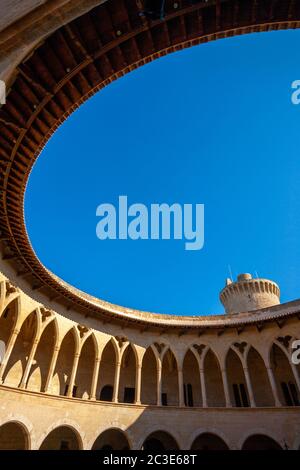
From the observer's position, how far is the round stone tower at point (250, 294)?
31094mm

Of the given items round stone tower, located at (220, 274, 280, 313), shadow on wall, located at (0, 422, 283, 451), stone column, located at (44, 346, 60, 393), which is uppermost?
round stone tower, located at (220, 274, 280, 313)

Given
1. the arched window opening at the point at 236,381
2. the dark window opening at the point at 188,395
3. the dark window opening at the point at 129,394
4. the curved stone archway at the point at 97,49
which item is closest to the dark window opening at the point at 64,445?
the dark window opening at the point at 129,394

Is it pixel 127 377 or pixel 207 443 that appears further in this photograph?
pixel 127 377

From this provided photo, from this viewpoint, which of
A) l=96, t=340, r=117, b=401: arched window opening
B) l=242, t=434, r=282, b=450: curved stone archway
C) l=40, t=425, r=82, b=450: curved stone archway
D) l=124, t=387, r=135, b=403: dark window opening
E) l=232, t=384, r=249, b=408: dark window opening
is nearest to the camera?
l=40, t=425, r=82, b=450: curved stone archway

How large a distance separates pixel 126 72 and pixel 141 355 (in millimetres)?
17776

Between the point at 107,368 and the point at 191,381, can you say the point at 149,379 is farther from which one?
the point at 107,368

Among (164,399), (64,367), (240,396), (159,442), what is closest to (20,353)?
(64,367)

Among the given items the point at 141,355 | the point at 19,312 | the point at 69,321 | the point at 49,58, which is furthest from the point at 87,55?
the point at 141,355

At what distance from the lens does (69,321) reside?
703 inches

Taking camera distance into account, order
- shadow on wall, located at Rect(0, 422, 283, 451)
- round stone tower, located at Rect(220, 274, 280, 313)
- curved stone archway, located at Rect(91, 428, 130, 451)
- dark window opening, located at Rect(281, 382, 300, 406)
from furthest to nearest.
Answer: round stone tower, located at Rect(220, 274, 280, 313) → dark window opening, located at Rect(281, 382, 300, 406) → curved stone archway, located at Rect(91, 428, 130, 451) → shadow on wall, located at Rect(0, 422, 283, 451)

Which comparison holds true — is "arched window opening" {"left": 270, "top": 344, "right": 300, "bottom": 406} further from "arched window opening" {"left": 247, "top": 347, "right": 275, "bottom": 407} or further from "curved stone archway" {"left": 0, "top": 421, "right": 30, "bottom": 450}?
"curved stone archway" {"left": 0, "top": 421, "right": 30, "bottom": 450}

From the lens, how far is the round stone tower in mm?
31094

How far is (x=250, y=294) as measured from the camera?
31750 mm

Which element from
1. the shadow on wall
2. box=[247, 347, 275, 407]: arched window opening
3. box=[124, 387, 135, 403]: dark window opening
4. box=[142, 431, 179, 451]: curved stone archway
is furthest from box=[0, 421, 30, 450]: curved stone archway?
box=[247, 347, 275, 407]: arched window opening
